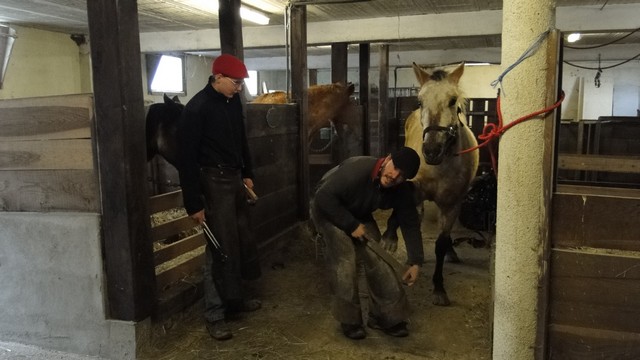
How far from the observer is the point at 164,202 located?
334 cm

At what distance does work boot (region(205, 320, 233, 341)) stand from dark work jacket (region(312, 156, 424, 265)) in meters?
1.02

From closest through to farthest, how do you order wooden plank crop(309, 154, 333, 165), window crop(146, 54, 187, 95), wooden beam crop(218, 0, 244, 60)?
wooden beam crop(218, 0, 244, 60), wooden plank crop(309, 154, 333, 165), window crop(146, 54, 187, 95)

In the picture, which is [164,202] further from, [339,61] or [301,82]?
[339,61]

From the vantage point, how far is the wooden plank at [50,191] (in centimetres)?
279

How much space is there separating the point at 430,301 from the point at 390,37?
5.01 meters

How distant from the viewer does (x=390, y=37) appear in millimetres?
7477

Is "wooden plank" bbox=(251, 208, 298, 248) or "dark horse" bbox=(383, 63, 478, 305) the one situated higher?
"dark horse" bbox=(383, 63, 478, 305)

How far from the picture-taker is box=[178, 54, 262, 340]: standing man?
291 cm

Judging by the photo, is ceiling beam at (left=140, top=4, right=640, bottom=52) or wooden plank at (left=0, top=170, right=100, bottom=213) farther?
ceiling beam at (left=140, top=4, right=640, bottom=52)

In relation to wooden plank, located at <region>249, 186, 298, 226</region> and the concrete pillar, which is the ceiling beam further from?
the concrete pillar

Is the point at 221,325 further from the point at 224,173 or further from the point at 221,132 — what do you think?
the point at 221,132

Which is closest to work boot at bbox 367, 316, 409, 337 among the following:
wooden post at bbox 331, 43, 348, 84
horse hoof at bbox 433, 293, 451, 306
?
horse hoof at bbox 433, 293, 451, 306

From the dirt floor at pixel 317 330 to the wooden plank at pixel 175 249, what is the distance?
412 mm

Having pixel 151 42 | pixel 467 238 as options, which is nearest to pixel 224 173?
pixel 467 238
